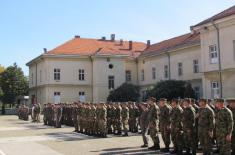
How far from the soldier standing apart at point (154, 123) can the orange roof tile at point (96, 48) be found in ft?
127

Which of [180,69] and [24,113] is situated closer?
[24,113]

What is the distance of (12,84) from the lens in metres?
66.5

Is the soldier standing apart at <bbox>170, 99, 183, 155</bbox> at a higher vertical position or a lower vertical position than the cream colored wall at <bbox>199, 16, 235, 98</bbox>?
lower

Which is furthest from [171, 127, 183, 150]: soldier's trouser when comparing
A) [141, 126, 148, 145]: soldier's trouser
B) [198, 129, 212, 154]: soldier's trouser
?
[141, 126, 148, 145]: soldier's trouser

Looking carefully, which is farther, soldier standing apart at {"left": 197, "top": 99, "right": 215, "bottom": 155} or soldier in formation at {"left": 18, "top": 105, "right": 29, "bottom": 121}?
soldier in formation at {"left": 18, "top": 105, "right": 29, "bottom": 121}

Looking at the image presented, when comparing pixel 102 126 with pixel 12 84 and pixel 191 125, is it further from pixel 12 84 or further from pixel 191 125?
pixel 12 84

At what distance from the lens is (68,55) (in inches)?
2124

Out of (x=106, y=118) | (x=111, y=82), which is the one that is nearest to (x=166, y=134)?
(x=106, y=118)

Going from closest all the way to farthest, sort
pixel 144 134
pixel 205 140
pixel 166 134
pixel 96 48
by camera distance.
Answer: pixel 205 140
pixel 166 134
pixel 144 134
pixel 96 48

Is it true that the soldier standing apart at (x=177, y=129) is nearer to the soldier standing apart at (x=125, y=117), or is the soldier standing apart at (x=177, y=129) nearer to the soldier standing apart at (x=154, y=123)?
the soldier standing apart at (x=154, y=123)

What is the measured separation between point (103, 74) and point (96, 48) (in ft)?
15.6

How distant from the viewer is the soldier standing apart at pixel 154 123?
14859 millimetres

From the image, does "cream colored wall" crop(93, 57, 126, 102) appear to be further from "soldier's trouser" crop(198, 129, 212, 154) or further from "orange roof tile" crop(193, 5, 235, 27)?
"soldier's trouser" crop(198, 129, 212, 154)

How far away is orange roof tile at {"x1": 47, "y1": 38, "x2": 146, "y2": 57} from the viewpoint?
54250 millimetres
